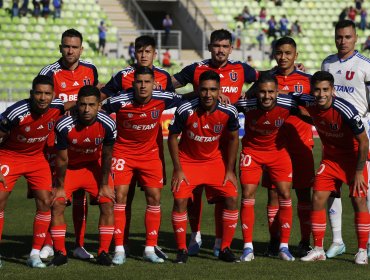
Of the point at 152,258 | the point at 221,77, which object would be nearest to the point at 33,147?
the point at 152,258

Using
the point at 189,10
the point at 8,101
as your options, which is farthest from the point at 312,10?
A: the point at 8,101

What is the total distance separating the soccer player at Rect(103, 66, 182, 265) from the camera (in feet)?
33.2

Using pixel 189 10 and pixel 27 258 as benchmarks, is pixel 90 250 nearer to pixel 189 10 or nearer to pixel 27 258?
pixel 27 258

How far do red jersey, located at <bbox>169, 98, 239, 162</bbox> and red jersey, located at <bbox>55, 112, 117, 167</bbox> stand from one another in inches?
29.2

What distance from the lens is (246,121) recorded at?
1052 centimetres

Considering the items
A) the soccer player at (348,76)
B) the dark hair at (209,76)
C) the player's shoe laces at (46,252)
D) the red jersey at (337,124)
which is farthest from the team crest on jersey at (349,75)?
the player's shoe laces at (46,252)

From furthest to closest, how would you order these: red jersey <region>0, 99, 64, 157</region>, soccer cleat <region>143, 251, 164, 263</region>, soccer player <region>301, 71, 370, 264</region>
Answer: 1. soccer cleat <region>143, 251, 164, 263</region>
2. soccer player <region>301, 71, 370, 264</region>
3. red jersey <region>0, 99, 64, 157</region>

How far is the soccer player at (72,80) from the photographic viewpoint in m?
10.5

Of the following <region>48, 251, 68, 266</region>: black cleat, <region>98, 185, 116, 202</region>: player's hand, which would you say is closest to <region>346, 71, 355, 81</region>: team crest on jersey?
Result: <region>98, 185, 116, 202</region>: player's hand

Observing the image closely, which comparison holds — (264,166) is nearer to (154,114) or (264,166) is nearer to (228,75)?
(228,75)

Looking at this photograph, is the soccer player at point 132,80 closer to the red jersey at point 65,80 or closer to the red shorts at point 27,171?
the red jersey at point 65,80

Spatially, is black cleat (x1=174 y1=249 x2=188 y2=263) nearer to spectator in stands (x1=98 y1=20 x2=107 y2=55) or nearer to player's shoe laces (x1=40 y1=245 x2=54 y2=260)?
player's shoe laces (x1=40 y1=245 x2=54 y2=260)

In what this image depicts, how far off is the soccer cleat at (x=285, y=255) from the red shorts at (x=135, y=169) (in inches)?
63.4

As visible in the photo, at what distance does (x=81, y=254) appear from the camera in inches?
405
